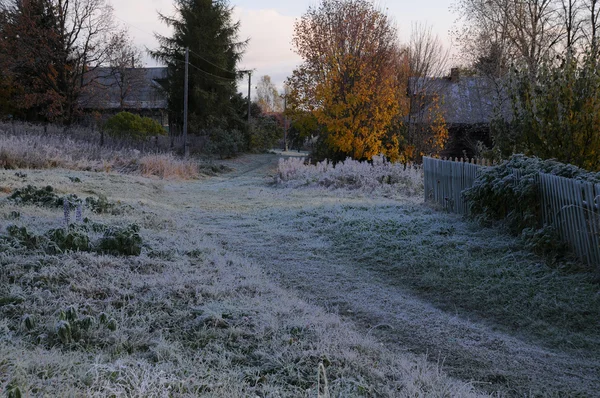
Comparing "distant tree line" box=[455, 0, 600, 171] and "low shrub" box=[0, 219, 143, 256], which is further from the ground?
"distant tree line" box=[455, 0, 600, 171]

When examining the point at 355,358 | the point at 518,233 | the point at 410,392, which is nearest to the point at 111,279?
the point at 355,358

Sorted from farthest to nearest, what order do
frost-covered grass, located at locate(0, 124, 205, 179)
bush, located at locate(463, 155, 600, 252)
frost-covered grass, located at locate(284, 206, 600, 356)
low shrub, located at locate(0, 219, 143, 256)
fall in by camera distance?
1. frost-covered grass, located at locate(0, 124, 205, 179)
2. bush, located at locate(463, 155, 600, 252)
3. low shrub, located at locate(0, 219, 143, 256)
4. frost-covered grass, located at locate(284, 206, 600, 356)

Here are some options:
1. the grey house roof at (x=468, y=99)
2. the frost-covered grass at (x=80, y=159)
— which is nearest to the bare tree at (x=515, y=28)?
the grey house roof at (x=468, y=99)

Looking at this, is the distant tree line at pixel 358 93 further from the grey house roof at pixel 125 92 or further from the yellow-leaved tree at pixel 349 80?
the grey house roof at pixel 125 92

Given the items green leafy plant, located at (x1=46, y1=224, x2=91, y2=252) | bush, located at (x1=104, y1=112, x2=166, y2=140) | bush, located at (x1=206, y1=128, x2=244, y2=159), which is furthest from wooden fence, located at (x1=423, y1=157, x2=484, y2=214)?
bush, located at (x1=206, y1=128, x2=244, y2=159)

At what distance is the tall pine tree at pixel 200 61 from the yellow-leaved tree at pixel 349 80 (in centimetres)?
1518

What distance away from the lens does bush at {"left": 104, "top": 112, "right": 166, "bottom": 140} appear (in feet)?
90.5

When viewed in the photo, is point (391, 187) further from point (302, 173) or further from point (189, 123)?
point (189, 123)

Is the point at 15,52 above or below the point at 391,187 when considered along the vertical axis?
above

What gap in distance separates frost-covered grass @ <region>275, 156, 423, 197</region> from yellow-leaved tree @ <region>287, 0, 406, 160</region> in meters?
2.82

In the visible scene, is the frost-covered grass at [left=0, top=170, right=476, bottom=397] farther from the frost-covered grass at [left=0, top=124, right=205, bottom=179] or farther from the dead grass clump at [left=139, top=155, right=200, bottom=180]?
the dead grass clump at [left=139, top=155, right=200, bottom=180]

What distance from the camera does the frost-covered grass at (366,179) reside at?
15.4 m

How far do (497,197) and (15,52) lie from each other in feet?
103

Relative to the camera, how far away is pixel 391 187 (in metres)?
15.6
